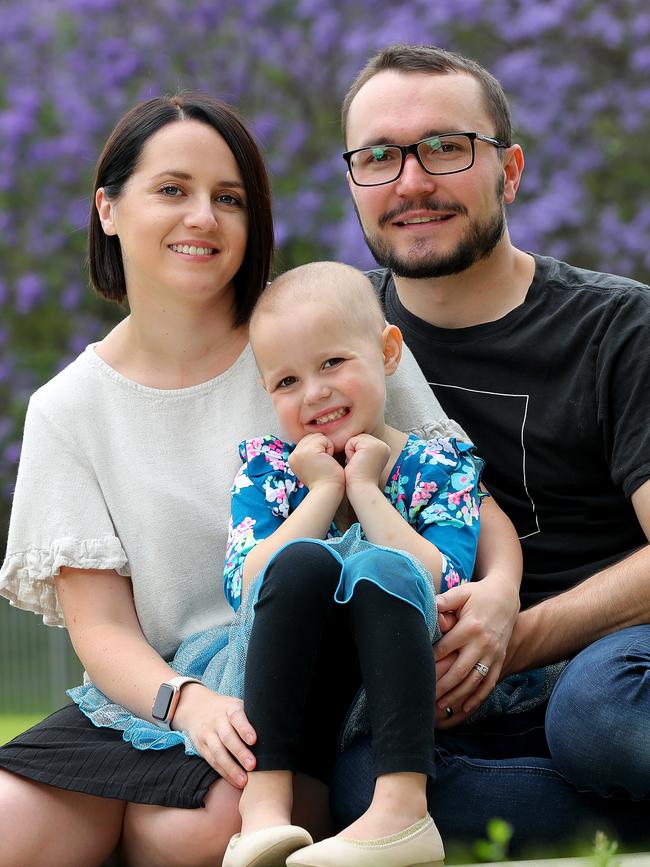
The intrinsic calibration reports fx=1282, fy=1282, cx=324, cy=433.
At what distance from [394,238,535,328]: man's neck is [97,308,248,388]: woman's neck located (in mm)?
488

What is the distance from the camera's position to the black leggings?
2.16 metres

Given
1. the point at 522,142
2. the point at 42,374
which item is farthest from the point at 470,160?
the point at 42,374

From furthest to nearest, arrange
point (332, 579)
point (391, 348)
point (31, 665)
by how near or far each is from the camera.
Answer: point (31, 665) < point (391, 348) < point (332, 579)

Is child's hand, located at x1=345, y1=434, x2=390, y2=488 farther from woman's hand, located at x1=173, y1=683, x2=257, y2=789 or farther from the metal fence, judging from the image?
the metal fence

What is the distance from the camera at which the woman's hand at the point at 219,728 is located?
2238 millimetres

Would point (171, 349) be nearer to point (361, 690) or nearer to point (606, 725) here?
point (361, 690)

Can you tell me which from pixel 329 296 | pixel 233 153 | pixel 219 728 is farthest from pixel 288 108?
pixel 219 728

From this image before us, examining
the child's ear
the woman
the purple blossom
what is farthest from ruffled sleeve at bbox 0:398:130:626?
the purple blossom

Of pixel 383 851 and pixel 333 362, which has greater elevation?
pixel 333 362

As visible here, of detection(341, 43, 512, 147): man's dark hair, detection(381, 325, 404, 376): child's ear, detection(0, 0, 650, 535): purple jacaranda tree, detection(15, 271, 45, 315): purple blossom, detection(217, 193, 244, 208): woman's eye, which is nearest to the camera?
detection(381, 325, 404, 376): child's ear

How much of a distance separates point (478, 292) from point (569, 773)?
1.17 meters

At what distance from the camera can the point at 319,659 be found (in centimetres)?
234

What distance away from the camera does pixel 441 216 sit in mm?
3018

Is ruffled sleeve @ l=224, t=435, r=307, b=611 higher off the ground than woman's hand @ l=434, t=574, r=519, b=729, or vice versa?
ruffled sleeve @ l=224, t=435, r=307, b=611
